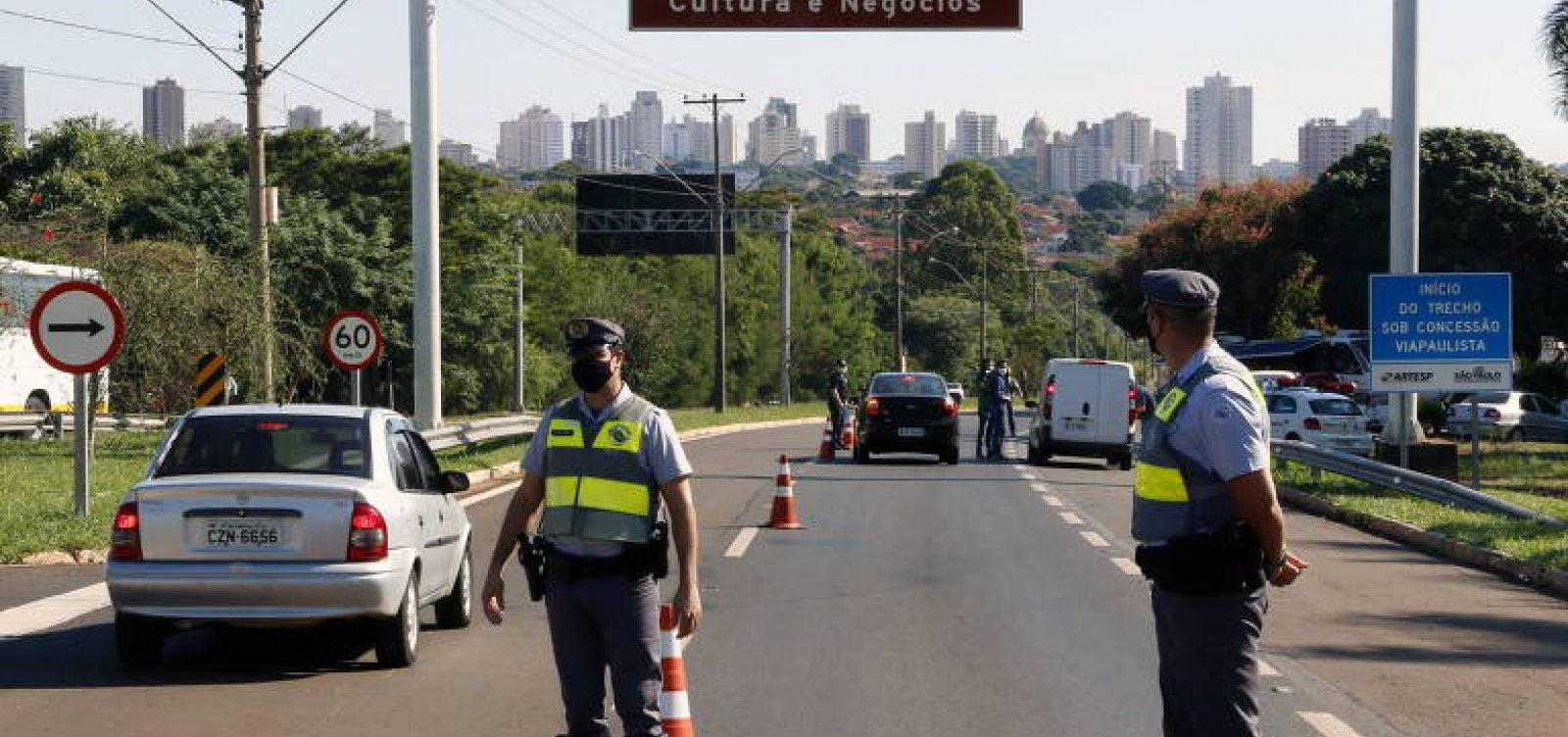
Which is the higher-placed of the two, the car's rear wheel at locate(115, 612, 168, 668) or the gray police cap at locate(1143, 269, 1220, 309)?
the gray police cap at locate(1143, 269, 1220, 309)

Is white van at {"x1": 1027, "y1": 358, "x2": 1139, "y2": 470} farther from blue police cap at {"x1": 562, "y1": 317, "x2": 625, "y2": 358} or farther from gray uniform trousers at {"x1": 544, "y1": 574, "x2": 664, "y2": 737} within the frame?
gray uniform trousers at {"x1": 544, "y1": 574, "x2": 664, "y2": 737}

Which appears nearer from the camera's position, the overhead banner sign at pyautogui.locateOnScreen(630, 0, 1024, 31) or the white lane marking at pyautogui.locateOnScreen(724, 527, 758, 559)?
the white lane marking at pyautogui.locateOnScreen(724, 527, 758, 559)

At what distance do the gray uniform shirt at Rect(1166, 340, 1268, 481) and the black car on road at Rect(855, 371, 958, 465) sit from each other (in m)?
27.1

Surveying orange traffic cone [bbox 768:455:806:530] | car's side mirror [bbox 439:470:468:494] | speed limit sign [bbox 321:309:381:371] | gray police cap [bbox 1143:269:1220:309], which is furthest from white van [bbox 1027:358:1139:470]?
gray police cap [bbox 1143:269:1220:309]

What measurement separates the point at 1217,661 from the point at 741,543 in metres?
13.0

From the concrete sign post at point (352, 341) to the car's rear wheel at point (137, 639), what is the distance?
46.4ft

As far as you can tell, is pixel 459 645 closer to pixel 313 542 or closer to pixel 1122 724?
pixel 313 542

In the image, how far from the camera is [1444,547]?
19000mm

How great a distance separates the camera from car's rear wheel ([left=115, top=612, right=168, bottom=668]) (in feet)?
35.1

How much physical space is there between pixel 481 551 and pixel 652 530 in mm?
11112

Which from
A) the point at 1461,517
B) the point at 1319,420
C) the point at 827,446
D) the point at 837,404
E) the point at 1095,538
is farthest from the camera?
the point at 837,404

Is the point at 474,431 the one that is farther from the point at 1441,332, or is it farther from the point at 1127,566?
the point at 1127,566

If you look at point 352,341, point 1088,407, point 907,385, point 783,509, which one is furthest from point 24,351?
point 783,509

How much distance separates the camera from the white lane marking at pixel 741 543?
58.0 ft
